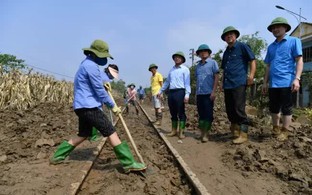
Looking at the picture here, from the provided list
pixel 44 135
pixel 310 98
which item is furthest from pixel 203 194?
pixel 310 98

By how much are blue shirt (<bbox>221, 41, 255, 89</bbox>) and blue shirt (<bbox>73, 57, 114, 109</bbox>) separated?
9.53ft

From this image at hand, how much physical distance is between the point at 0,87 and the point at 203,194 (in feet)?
31.4

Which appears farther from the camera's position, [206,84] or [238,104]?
[206,84]

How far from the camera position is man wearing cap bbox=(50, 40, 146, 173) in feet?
18.0

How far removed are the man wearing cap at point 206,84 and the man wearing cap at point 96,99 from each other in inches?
112

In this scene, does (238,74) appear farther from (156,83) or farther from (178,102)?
(156,83)

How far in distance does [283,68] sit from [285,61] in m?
0.14

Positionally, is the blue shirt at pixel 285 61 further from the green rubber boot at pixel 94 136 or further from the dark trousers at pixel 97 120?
the green rubber boot at pixel 94 136

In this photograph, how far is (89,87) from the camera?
18.5 ft

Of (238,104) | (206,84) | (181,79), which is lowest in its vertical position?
(238,104)

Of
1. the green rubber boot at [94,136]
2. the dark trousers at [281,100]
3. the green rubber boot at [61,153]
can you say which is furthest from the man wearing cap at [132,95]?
the green rubber boot at [61,153]

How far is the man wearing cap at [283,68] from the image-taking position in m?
6.76

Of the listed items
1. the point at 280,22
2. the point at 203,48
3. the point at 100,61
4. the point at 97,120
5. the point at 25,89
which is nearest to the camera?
the point at 97,120

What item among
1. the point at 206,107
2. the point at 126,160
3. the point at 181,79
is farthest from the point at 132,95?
the point at 126,160
